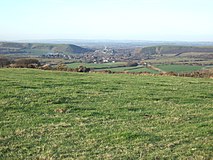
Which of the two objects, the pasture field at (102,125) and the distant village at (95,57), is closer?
the pasture field at (102,125)

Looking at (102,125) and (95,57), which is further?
(95,57)

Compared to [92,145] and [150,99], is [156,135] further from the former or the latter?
[150,99]

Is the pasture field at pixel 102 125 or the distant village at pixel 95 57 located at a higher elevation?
the pasture field at pixel 102 125

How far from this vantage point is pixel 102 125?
38.4 ft

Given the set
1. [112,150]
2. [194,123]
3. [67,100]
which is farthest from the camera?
[67,100]

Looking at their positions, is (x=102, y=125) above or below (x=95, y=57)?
above

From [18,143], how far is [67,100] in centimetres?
652

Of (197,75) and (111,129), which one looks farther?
(197,75)

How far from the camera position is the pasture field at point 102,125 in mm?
9000

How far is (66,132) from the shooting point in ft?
35.0

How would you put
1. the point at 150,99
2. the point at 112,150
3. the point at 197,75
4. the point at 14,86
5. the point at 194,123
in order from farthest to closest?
the point at 197,75 < the point at 14,86 < the point at 150,99 < the point at 194,123 < the point at 112,150

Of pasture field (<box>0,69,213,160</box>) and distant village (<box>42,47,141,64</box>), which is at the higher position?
pasture field (<box>0,69,213,160</box>)

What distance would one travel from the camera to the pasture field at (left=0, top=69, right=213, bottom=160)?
9.00 metres

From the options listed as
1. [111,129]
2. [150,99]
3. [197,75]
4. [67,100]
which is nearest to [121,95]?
[150,99]
